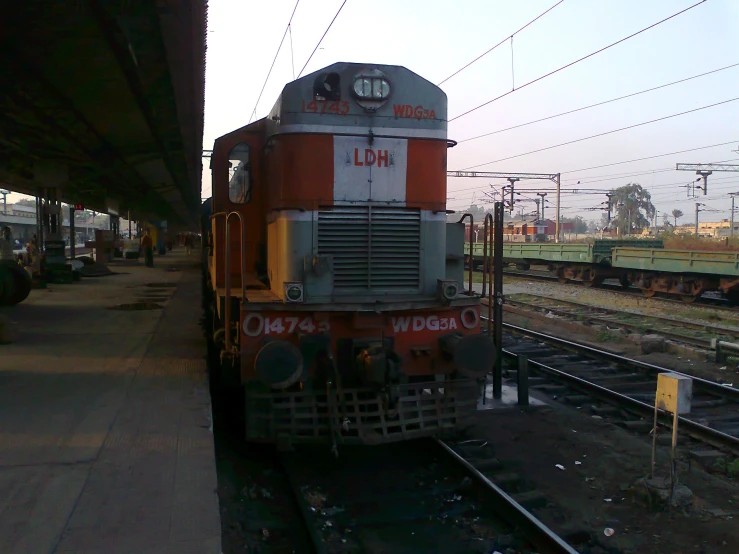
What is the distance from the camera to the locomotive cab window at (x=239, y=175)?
6.45m

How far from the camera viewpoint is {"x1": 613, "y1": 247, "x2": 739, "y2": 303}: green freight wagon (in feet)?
55.5

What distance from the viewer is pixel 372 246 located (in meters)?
5.67

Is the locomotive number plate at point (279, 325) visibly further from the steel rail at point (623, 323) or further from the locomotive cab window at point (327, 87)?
the steel rail at point (623, 323)

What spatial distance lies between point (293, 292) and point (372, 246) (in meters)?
0.90

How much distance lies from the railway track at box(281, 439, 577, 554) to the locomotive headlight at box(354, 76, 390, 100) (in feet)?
10.9

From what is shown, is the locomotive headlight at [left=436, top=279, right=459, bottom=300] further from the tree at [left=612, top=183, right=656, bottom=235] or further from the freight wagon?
the tree at [left=612, top=183, right=656, bottom=235]

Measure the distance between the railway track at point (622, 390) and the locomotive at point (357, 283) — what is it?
2.59 metres

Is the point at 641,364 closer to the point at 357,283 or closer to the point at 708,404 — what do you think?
the point at 708,404

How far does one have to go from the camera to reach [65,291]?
15.7 meters

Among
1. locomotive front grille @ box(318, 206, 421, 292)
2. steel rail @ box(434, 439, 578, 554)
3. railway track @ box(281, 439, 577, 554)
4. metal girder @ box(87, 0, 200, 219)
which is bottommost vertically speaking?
railway track @ box(281, 439, 577, 554)

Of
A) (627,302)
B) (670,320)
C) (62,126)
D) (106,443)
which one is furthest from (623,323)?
(62,126)

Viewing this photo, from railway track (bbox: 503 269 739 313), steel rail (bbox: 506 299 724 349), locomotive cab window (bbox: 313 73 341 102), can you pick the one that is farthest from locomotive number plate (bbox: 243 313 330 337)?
railway track (bbox: 503 269 739 313)

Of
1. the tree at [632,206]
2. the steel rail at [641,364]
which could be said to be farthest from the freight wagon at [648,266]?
the tree at [632,206]

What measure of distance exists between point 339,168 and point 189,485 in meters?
2.98
